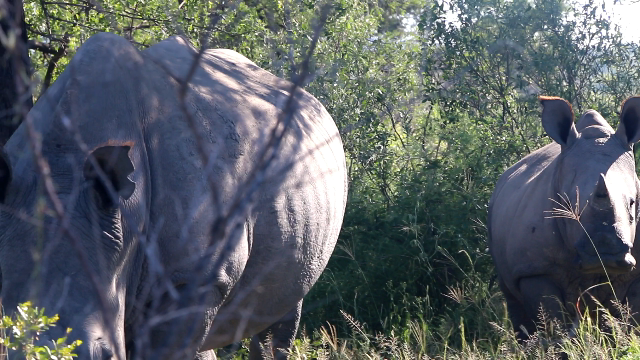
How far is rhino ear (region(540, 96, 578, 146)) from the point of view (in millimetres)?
6379

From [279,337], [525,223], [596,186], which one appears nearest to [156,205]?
[279,337]

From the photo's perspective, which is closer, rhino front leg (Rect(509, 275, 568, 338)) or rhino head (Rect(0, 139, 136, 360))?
rhino head (Rect(0, 139, 136, 360))

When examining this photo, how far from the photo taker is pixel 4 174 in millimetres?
3002

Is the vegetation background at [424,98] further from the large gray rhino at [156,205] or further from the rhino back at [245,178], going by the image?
the large gray rhino at [156,205]

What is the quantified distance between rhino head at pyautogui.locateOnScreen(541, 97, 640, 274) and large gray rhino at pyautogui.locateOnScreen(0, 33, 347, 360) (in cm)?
164

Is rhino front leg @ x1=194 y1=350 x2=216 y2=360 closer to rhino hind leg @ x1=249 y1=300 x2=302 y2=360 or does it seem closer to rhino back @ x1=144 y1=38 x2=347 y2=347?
rhino back @ x1=144 y1=38 x2=347 y2=347

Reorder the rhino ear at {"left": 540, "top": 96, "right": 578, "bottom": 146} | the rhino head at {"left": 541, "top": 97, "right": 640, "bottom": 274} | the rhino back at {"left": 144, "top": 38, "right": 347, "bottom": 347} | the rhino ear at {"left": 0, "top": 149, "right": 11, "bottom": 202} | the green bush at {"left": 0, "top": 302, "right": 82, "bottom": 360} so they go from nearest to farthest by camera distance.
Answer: the green bush at {"left": 0, "top": 302, "right": 82, "bottom": 360} → the rhino ear at {"left": 0, "top": 149, "right": 11, "bottom": 202} → the rhino back at {"left": 144, "top": 38, "right": 347, "bottom": 347} → the rhino head at {"left": 541, "top": 97, "right": 640, "bottom": 274} → the rhino ear at {"left": 540, "top": 96, "right": 578, "bottom": 146}

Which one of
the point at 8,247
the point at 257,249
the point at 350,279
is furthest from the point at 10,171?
the point at 350,279

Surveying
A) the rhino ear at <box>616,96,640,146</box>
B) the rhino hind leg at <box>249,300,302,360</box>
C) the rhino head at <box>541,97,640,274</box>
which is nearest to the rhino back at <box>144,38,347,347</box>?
the rhino hind leg at <box>249,300,302,360</box>

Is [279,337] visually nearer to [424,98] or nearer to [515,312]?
[515,312]

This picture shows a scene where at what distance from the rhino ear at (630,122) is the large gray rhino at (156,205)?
2.22m

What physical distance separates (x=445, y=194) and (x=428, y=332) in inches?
71.1

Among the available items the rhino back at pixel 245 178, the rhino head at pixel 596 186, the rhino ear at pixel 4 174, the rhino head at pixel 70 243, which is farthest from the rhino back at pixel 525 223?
the rhino ear at pixel 4 174

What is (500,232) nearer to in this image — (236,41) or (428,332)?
(428,332)
